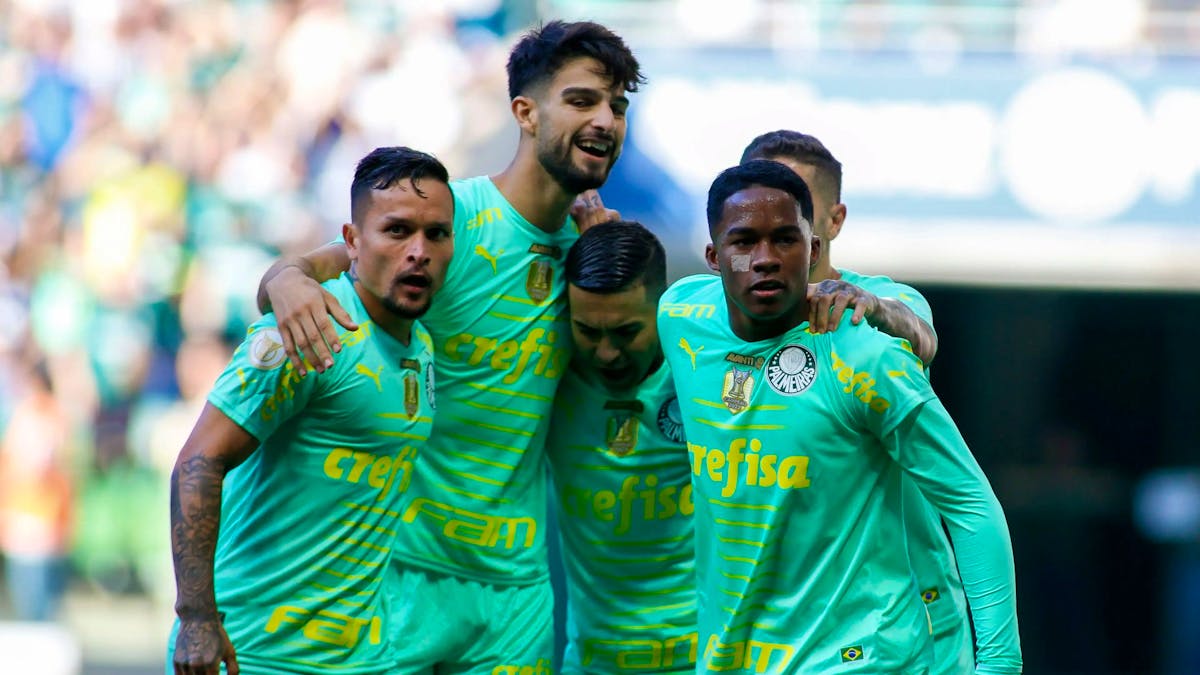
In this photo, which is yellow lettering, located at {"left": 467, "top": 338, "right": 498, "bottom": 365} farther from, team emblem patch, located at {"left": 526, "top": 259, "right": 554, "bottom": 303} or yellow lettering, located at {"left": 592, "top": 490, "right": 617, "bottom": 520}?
yellow lettering, located at {"left": 592, "top": 490, "right": 617, "bottom": 520}

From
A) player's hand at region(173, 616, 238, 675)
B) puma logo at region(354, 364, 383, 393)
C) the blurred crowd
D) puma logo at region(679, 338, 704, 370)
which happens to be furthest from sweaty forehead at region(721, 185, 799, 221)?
the blurred crowd

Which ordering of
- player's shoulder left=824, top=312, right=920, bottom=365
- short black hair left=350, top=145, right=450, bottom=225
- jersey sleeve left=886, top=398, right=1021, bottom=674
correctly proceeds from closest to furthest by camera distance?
1. jersey sleeve left=886, top=398, right=1021, bottom=674
2. player's shoulder left=824, top=312, right=920, bottom=365
3. short black hair left=350, top=145, right=450, bottom=225

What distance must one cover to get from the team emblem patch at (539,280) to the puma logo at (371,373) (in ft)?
2.19

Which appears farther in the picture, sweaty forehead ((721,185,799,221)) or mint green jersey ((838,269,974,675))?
mint green jersey ((838,269,974,675))

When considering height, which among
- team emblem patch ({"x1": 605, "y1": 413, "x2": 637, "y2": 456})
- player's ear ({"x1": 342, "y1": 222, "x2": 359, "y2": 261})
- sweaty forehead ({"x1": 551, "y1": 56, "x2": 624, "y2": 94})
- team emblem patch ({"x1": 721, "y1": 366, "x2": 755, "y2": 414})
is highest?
sweaty forehead ({"x1": 551, "y1": 56, "x2": 624, "y2": 94})

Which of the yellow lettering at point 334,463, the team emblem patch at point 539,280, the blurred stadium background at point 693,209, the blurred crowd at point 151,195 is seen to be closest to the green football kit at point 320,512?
the yellow lettering at point 334,463

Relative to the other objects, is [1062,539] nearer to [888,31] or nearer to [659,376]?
[888,31]

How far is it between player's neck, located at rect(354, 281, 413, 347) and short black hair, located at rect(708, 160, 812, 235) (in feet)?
3.03

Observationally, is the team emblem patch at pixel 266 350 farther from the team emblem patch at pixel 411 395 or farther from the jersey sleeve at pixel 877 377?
the jersey sleeve at pixel 877 377

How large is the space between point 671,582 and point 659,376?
2.18ft

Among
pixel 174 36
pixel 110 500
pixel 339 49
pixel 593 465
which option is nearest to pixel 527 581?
pixel 593 465

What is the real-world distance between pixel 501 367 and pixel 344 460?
66 centimetres

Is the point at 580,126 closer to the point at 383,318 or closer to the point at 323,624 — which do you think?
the point at 383,318

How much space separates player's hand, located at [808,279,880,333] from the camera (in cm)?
396
